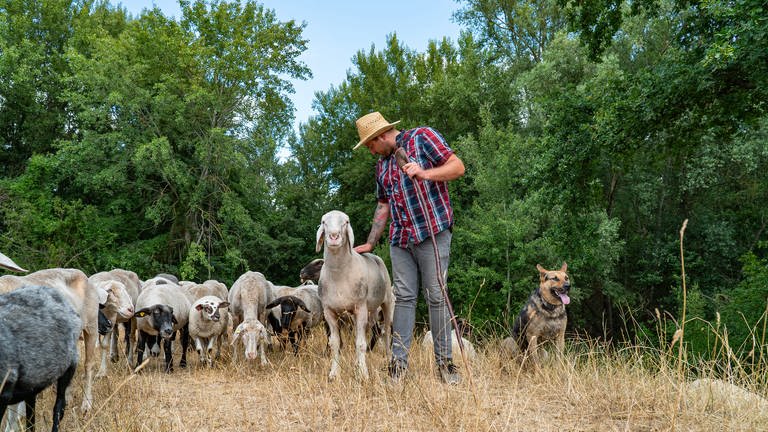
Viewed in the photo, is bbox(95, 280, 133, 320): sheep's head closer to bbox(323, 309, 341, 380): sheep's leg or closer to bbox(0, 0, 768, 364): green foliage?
bbox(323, 309, 341, 380): sheep's leg

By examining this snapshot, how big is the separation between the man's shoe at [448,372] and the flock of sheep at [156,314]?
2.48 ft

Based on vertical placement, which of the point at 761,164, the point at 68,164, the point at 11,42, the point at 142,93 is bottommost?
the point at 761,164

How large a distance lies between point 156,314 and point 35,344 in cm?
429

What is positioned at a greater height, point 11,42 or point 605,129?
point 11,42

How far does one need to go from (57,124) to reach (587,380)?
31.9m

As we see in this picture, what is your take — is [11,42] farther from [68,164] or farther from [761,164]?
[761,164]

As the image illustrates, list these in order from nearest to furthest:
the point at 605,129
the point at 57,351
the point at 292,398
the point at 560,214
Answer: the point at 57,351 < the point at 292,398 < the point at 605,129 < the point at 560,214

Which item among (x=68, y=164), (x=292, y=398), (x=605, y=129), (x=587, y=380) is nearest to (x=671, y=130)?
(x=605, y=129)

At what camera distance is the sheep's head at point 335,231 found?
20.5 ft

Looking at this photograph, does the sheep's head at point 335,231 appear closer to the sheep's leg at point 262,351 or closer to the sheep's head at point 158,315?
the sheep's leg at point 262,351

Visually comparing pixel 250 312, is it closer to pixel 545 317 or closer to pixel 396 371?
pixel 396 371

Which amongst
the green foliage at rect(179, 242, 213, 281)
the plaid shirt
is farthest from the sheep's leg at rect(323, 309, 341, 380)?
the green foliage at rect(179, 242, 213, 281)

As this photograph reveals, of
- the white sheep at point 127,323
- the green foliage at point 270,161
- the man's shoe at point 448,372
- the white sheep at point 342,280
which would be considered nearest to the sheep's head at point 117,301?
the white sheep at point 127,323

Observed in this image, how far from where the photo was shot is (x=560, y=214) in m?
15.4
